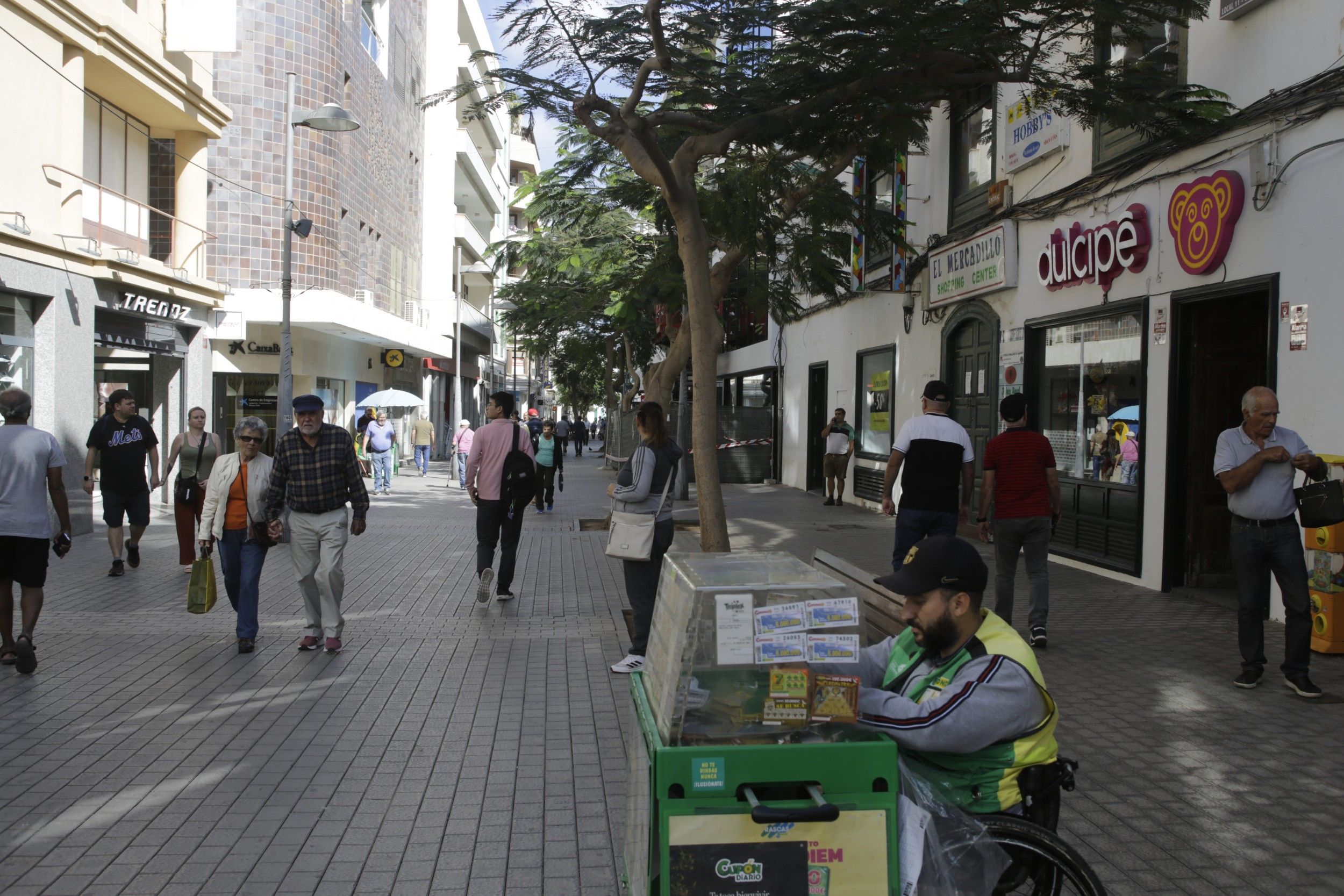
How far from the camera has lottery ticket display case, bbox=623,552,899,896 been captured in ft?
8.59

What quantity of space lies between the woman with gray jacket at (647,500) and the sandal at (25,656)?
3556mm

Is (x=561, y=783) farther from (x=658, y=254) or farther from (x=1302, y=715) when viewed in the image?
(x=658, y=254)

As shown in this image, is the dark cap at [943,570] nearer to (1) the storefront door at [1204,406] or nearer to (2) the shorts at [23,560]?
(2) the shorts at [23,560]

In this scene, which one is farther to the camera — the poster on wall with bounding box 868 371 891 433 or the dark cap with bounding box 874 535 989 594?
the poster on wall with bounding box 868 371 891 433

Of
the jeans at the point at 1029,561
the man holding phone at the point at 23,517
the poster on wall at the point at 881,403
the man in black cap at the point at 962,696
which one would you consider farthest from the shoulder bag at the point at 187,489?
the poster on wall at the point at 881,403

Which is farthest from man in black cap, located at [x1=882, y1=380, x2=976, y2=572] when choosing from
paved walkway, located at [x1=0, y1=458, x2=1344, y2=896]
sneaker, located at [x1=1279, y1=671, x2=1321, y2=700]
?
sneaker, located at [x1=1279, y1=671, x2=1321, y2=700]

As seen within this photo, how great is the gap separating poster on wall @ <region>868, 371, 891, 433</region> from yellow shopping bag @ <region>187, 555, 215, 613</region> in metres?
12.5

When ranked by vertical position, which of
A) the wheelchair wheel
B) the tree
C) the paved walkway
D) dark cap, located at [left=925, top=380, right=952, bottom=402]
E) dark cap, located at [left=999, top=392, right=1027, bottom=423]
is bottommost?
the paved walkway

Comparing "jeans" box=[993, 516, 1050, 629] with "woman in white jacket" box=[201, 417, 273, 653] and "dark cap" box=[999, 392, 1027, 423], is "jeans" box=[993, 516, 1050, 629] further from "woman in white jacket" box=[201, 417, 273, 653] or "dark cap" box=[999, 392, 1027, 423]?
"woman in white jacket" box=[201, 417, 273, 653]

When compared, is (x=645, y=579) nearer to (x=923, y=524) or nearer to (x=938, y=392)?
(x=923, y=524)

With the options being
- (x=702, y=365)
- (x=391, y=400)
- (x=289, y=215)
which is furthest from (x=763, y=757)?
(x=391, y=400)

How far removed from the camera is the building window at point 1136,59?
8.60 meters

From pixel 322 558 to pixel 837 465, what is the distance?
12978 millimetres

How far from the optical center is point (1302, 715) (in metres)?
5.96
